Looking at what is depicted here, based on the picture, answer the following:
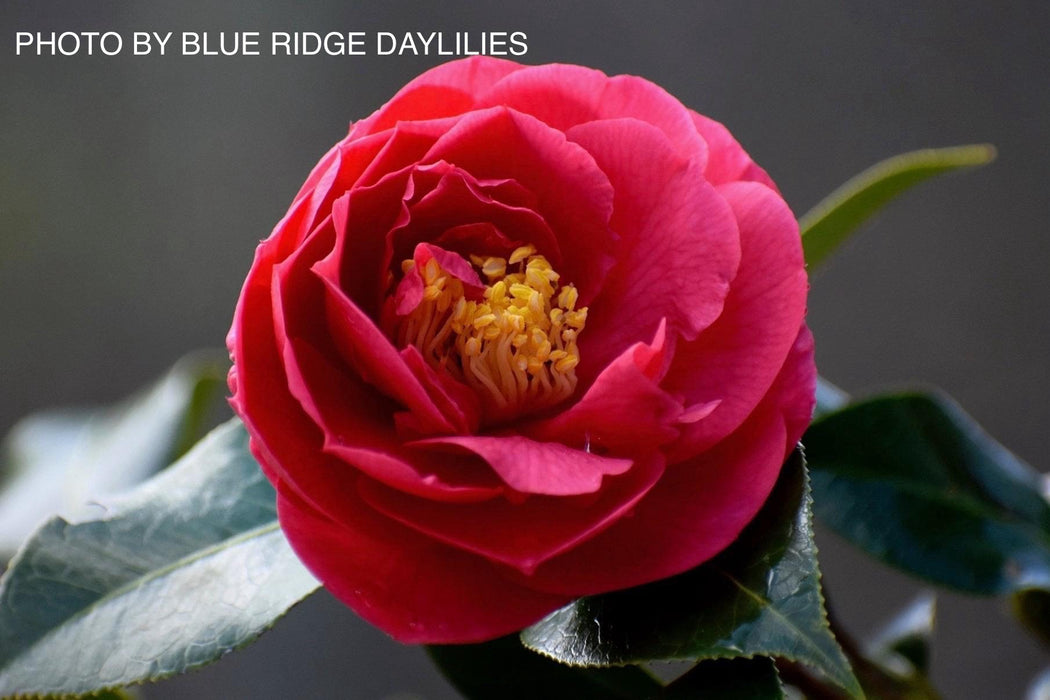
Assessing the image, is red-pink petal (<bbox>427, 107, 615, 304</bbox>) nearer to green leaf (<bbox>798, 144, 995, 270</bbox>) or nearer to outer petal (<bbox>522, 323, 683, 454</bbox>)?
outer petal (<bbox>522, 323, 683, 454</bbox>)

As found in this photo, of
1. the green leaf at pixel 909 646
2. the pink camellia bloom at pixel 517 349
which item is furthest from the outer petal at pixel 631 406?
the green leaf at pixel 909 646

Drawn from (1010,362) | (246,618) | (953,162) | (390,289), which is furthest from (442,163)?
(1010,362)

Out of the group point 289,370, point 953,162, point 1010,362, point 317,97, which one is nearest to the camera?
point 289,370

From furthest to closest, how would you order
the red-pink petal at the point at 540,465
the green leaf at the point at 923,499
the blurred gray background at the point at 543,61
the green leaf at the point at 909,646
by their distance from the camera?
the blurred gray background at the point at 543,61
the green leaf at the point at 909,646
the green leaf at the point at 923,499
the red-pink petal at the point at 540,465

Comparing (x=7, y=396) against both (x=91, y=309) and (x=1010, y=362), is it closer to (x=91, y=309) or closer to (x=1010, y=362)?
(x=91, y=309)

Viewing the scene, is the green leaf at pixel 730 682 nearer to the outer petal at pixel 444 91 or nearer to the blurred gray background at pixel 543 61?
the outer petal at pixel 444 91

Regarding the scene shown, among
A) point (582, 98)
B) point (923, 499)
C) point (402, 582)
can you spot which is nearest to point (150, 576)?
point (402, 582)

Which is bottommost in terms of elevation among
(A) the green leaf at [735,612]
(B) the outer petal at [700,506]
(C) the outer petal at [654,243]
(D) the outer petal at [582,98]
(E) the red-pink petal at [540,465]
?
(A) the green leaf at [735,612]
